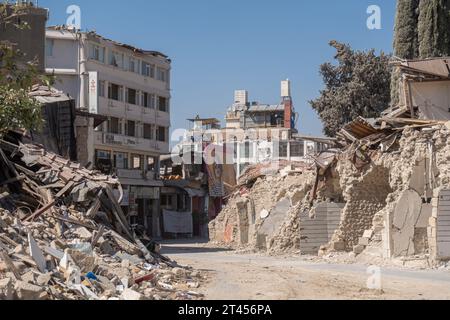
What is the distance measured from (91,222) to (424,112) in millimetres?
15151

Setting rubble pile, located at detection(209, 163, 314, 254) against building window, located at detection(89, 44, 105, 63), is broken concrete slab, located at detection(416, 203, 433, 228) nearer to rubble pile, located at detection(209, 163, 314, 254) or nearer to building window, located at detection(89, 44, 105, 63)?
rubble pile, located at detection(209, 163, 314, 254)

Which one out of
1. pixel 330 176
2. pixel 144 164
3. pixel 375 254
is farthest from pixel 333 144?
pixel 144 164

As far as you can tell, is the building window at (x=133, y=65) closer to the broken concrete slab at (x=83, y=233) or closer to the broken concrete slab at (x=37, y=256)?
the broken concrete slab at (x=83, y=233)

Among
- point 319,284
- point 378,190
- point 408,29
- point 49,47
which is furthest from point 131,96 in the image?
point 319,284

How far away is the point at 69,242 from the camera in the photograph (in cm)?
1570

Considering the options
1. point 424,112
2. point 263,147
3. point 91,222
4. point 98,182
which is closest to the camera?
point 91,222

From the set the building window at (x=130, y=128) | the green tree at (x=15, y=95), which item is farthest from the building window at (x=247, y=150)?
the green tree at (x=15, y=95)

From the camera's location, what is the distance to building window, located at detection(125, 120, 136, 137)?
5175 centimetres

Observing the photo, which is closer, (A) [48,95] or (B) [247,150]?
A: (A) [48,95]

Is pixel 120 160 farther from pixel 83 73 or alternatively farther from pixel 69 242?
pixel 69 242

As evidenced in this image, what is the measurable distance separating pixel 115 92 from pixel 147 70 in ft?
15.9

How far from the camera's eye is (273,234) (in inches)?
1236

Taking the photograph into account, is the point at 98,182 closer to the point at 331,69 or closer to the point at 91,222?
the point at 91,222

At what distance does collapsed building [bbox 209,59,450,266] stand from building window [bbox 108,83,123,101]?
18438mm
